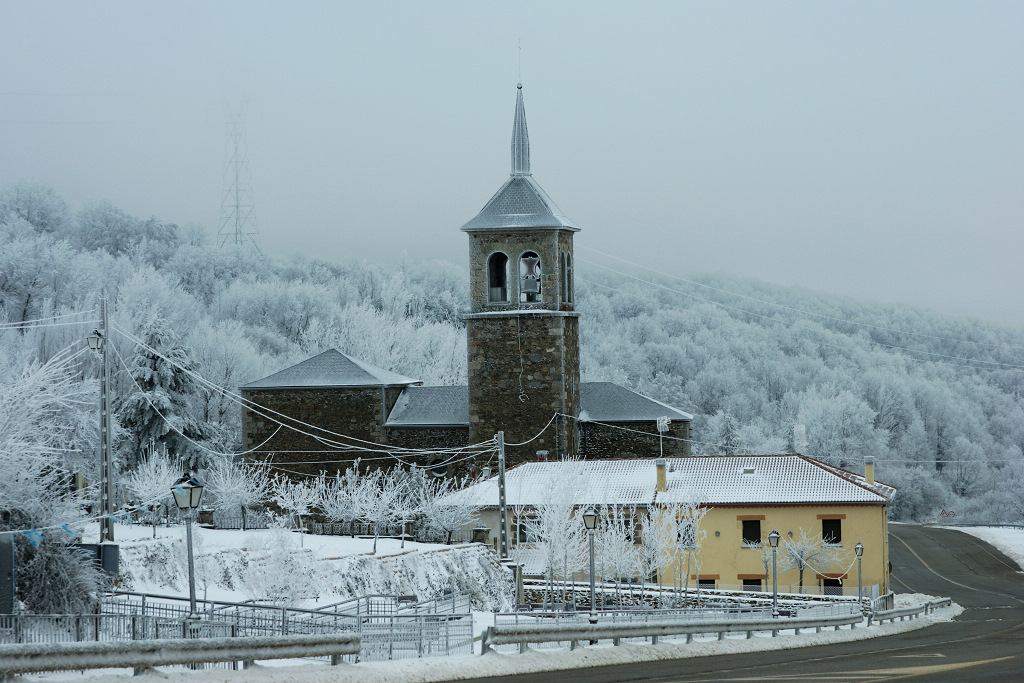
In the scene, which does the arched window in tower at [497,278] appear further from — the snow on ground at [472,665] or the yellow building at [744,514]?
the snow on ground at [472,665]

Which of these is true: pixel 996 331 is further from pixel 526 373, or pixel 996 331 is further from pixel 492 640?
pixel 492 640

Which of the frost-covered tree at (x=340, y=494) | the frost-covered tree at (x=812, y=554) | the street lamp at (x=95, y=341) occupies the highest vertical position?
the street lamp at (x=95, y=341)

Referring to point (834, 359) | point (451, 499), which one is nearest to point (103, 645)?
point (451, 499)

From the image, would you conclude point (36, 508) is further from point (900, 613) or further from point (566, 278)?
point (566, 278)

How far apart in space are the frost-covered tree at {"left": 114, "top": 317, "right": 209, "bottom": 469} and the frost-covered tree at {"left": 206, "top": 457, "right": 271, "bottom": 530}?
3144mm

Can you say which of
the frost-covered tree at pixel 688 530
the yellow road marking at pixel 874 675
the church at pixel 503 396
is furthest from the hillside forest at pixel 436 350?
the frost-covered tree at pixel 688 530

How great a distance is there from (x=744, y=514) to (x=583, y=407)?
10.1m

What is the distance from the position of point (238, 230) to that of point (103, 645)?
98537 mm

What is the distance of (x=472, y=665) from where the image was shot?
16.6 m

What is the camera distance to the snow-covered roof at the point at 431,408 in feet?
167

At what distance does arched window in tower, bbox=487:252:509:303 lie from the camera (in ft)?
164

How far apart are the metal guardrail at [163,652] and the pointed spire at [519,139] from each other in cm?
3727

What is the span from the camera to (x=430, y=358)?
8644cm

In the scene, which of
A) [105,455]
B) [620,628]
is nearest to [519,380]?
[105,455]
